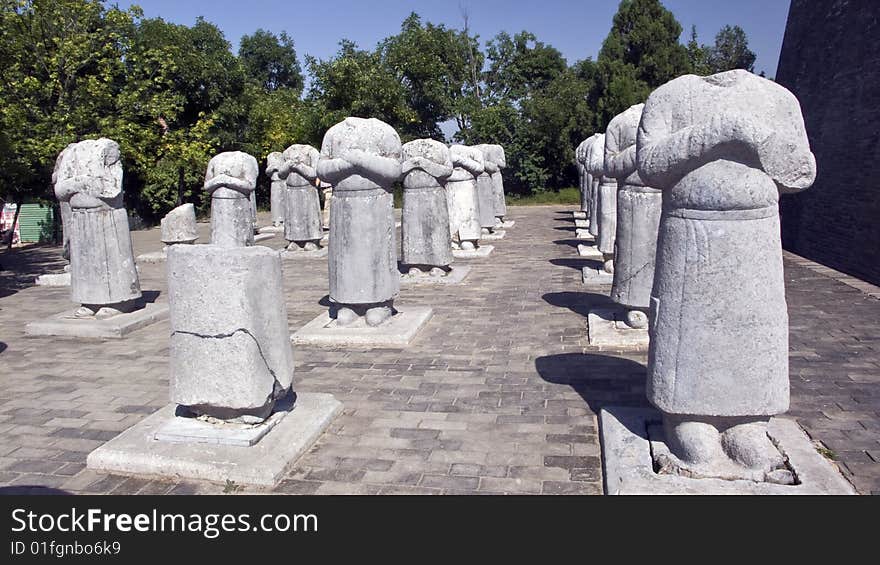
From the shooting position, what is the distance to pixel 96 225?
805 centimetres

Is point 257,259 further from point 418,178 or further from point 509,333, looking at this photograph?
point 418,178

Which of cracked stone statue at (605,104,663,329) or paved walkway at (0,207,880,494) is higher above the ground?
cracked stone statue at (605,104,663,329)

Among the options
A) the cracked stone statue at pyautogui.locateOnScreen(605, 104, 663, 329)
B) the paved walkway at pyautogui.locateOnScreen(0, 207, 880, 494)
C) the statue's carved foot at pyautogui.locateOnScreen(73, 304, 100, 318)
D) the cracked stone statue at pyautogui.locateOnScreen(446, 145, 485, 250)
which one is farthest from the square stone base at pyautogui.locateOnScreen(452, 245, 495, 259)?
the statue's carved foot at pyautogui.locateOnScreen(73, 304, 100, 318)

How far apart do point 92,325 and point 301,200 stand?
7.43 meters

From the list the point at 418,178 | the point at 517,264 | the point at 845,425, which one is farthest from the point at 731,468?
the point at 517,264

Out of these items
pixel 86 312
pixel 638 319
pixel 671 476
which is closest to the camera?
pixel 671 476

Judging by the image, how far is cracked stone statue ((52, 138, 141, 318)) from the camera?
7.97m

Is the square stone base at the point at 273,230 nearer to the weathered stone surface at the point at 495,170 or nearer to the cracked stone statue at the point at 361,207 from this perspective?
the weathered stone surface at the point at 495,170

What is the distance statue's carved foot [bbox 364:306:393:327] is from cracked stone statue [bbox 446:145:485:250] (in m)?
Result: 5.63

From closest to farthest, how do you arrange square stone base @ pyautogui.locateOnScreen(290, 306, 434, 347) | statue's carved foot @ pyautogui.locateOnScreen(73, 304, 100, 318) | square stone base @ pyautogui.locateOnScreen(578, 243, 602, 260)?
square stone base @ pyautogui.locateOnScreen(290, 306, 434, 347), statue's carved foot @ pyautogui.locateOnScreen(73, 304, 100, 318), square stone base @ pyautogui.locateOnScreen(578, 243, 602, 260)

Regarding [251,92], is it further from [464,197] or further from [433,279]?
[433,279]

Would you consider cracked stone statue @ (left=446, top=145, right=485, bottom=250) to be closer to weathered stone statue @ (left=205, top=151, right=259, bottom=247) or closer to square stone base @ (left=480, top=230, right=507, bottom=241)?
square stone base @ (left=480, top=230, right=507, bottom=241)

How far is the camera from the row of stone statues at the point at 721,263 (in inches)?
137

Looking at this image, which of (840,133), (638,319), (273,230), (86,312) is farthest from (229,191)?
(840,133)
